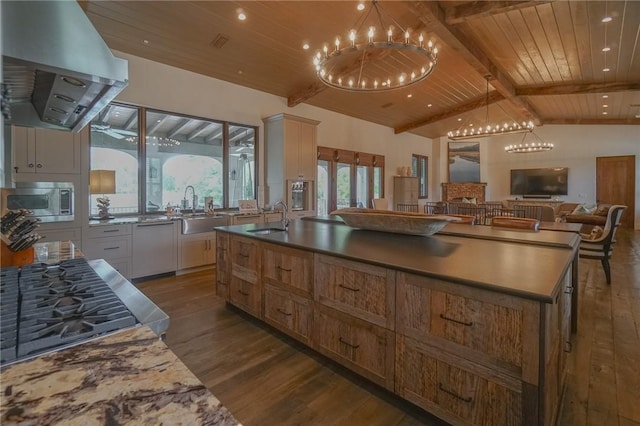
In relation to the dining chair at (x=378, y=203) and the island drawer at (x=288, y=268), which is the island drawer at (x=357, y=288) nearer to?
the island drawer at (x=288, y=268)

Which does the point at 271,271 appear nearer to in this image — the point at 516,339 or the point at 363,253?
the point at 363,253

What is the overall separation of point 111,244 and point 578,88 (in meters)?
8.93

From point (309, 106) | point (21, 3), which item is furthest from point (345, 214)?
point (309, 106)

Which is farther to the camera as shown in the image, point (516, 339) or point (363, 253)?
point (363, 253)

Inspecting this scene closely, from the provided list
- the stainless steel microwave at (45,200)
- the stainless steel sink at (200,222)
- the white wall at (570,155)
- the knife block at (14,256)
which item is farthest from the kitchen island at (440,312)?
the white wall at (570,155)

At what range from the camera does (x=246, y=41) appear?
14.9 feet

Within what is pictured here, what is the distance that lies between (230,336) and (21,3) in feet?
8.02

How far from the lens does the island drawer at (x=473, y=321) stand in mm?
1287

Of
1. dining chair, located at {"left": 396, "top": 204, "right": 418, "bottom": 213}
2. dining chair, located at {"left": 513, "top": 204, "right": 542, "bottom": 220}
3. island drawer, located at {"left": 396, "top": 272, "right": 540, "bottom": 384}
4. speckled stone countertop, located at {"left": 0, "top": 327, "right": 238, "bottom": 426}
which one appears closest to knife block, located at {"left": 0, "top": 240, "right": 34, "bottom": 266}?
speckled stone countertop, located at {"left": 0, "top": 327, "right": 238, "bottom": 426}

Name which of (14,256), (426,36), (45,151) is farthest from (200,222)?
(426,36)

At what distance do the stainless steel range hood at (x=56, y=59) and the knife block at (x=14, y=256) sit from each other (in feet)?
2.38

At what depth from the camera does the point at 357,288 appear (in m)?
1.92

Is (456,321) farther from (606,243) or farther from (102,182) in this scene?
(102,182)

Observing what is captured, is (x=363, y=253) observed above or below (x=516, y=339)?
above
